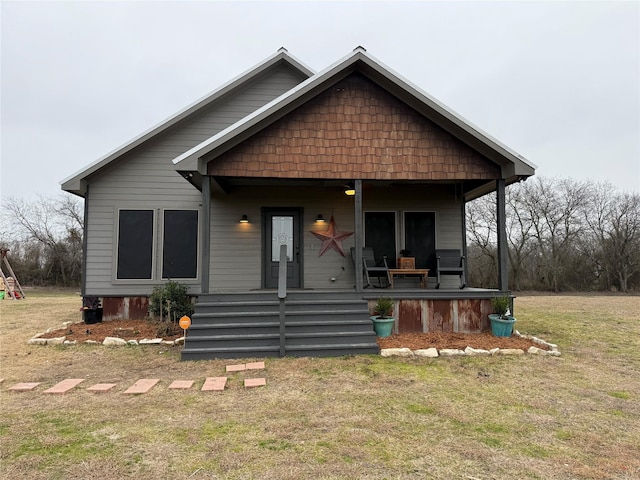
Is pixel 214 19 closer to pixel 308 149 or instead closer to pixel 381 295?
pixel 308 149

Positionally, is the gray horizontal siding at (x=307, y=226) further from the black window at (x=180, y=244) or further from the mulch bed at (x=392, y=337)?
the mulch bed at (x=392, y=337)

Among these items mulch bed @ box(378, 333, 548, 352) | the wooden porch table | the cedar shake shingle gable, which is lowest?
mulch bed @ box(378, 333, 548, 352)

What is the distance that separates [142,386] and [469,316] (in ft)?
17.3

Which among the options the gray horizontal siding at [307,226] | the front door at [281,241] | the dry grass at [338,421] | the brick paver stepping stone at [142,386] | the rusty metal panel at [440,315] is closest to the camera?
the dry grass at [338,421]

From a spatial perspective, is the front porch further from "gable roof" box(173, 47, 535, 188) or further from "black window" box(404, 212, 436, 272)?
"gable roof" box(173, 47, 535, 188)

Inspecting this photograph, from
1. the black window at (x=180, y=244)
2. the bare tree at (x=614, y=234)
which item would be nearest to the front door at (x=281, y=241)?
the black window at (x=180, y=244)

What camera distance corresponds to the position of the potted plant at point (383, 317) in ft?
20.4

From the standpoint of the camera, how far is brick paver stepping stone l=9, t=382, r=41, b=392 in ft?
13.4

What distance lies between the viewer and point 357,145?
684 centimetres

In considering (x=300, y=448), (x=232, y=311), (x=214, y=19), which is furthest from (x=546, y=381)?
(x=214, y=19)

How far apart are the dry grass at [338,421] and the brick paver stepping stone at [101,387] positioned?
11 centimetres

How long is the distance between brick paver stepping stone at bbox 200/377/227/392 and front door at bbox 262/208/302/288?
418 cm

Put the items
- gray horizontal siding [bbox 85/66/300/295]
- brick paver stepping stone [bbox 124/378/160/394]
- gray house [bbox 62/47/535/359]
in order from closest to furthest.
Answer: brick paver stepping stone [bbox 124/378/160/394]
gray house [bbox 62/47/535/359]
gray horizontal siding [bbox 85/66/300/295]

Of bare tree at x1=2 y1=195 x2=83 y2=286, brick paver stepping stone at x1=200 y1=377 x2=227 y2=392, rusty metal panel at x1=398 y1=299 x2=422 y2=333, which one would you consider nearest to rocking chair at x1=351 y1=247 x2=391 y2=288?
rusty metal panel at x1=398 y1=299 x2=422 y2=333
